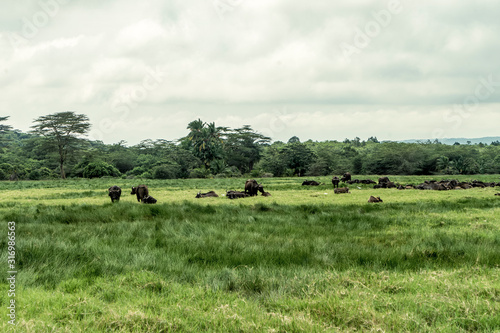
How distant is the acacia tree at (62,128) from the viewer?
1972 inches

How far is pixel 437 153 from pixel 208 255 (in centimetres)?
6740

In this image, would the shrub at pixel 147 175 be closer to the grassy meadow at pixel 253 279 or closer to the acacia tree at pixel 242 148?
the acacia tree at pixel 242 148

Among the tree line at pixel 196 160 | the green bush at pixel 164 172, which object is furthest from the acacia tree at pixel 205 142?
the green bush at pixel 164 172

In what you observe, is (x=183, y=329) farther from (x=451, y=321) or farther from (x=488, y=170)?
(x=488, y=170)

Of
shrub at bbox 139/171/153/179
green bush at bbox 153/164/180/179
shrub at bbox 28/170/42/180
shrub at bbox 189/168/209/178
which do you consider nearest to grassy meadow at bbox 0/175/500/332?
green bush at bbox 153/164/180/179

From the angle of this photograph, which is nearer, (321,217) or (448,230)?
(448,230)

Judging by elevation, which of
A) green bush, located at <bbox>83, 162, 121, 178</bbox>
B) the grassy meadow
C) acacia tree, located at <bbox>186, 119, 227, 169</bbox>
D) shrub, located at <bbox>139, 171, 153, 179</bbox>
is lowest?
the grassy meadow

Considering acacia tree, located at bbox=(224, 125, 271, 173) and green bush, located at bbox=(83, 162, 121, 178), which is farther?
acacia tree, located at bbox=(224, 125, 271, 173)

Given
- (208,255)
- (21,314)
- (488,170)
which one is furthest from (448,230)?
(488,170)

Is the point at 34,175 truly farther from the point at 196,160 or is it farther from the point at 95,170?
the point at 196,160

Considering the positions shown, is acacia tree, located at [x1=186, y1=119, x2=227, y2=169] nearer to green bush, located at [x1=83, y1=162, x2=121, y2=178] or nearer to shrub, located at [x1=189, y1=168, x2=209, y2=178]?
shrub, located at [x1=189, y1=168, x2=209, y2=178]

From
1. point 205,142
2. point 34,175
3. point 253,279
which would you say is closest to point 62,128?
point 34,175

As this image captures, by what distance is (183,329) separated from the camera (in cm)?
→ 300

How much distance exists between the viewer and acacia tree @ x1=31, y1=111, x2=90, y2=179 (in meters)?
50.1
